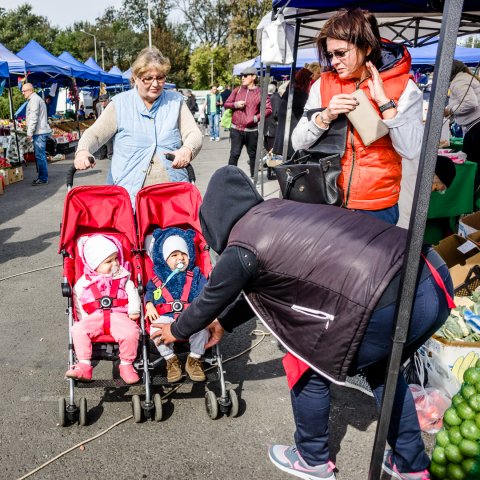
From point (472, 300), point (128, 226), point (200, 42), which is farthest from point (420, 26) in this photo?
point (200, 42)

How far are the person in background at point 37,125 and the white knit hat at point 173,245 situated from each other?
27.0 ft

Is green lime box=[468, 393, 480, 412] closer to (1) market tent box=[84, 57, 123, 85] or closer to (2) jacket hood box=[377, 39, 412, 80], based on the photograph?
(2) jacket hood box=[377, 39, 412, 80]

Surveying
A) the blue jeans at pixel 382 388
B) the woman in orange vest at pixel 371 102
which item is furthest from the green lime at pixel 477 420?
the woman in orange vest at pixel 371 102

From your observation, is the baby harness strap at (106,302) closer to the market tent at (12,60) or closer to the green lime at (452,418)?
the green lime at (452,418)

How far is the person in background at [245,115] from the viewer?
30.4ft

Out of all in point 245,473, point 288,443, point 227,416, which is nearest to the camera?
point 245,473

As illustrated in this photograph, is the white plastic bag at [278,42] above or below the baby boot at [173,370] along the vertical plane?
above

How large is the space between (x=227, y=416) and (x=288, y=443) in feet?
1.36

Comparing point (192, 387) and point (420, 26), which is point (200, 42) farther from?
point (192, 387)

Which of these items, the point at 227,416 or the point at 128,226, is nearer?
the point at 227,416

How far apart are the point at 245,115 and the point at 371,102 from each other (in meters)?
6.80

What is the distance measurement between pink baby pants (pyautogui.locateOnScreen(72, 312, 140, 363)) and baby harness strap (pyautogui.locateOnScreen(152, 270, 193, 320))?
0.22 metres

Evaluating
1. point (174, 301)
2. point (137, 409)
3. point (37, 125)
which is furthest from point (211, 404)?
point (37, 125)

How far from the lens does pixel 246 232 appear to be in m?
2.08
